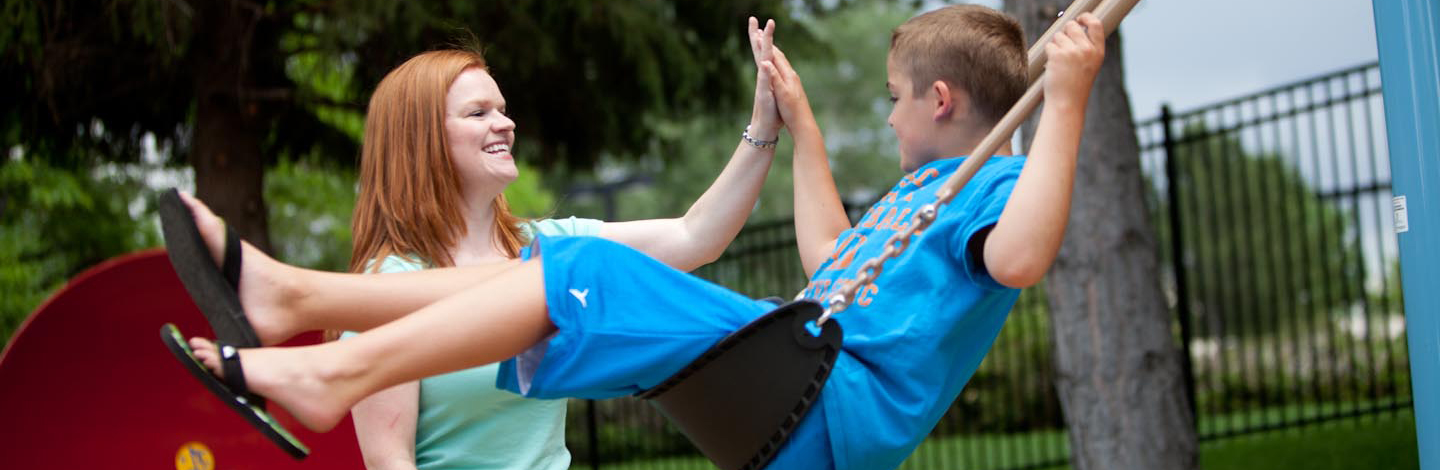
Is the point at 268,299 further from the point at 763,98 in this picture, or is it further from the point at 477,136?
the point at 763,98

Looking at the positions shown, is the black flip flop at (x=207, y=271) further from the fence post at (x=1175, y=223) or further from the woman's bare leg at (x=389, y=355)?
the fence post at (x=1175, y=223)

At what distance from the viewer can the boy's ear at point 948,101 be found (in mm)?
2352

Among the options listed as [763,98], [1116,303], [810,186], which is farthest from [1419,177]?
[1116,303]

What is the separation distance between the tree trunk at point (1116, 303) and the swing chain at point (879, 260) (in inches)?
125

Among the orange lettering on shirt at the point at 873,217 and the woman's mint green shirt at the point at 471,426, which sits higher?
the orange lettering on shirt at the point at 873,217

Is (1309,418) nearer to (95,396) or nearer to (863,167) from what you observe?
(95,396)

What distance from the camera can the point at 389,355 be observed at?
1.83m

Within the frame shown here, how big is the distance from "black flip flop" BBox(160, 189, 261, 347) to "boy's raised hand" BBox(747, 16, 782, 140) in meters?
1.14

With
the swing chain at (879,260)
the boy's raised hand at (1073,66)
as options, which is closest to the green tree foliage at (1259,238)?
the boy's raised hand at (1073,66)

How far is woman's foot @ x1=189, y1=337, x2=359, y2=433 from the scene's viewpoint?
1839 millimetres

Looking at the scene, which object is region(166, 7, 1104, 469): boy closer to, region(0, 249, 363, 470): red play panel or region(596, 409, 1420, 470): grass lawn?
region(0, 249, 363, 470): red play panel

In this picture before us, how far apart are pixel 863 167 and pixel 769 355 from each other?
101ft

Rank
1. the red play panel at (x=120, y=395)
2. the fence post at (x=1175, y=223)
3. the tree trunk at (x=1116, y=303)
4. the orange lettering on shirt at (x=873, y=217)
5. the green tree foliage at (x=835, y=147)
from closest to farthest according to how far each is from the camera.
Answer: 1. the orange lettering on shirt at (x=873, y=217)
2. the red play panel at (x=120, y=395)
3. the tree trunk at (x=1116, y=303)
4. the fence post at (x=1175, y=223)
5. the green tree foliage at (x=835, y=147)

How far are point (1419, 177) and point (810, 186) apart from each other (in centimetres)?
113
